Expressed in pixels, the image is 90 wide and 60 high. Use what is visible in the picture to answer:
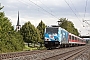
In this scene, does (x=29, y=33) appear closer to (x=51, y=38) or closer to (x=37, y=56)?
(x=51, y=38)

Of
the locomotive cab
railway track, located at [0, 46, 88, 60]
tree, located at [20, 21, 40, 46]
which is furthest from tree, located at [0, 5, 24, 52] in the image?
tree, located at [20, 21, 40, 46]

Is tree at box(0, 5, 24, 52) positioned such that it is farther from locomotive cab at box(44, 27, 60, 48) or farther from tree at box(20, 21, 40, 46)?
tree at box(20, 21, 40, 46)

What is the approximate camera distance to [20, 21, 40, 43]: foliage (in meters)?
58.2

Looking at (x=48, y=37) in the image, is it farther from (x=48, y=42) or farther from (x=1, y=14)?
(x=1, y=14)

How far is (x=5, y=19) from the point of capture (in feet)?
109

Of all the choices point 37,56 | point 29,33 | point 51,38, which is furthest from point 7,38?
point 29,33

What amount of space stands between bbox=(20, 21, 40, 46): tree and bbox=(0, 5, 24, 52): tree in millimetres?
20112

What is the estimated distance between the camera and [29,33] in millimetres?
59156

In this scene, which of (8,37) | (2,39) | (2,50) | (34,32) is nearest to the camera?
(2,50)

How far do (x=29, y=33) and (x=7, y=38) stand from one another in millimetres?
25208

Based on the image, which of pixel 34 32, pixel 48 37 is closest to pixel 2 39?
pixel 48 37

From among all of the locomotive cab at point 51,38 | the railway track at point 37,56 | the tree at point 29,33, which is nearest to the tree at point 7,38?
the locomotive cab at point 51,38

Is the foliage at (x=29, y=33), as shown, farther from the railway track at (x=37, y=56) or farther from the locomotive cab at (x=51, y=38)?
the railway track at (x=37, y=56)

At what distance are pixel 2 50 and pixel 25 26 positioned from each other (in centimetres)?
3193
